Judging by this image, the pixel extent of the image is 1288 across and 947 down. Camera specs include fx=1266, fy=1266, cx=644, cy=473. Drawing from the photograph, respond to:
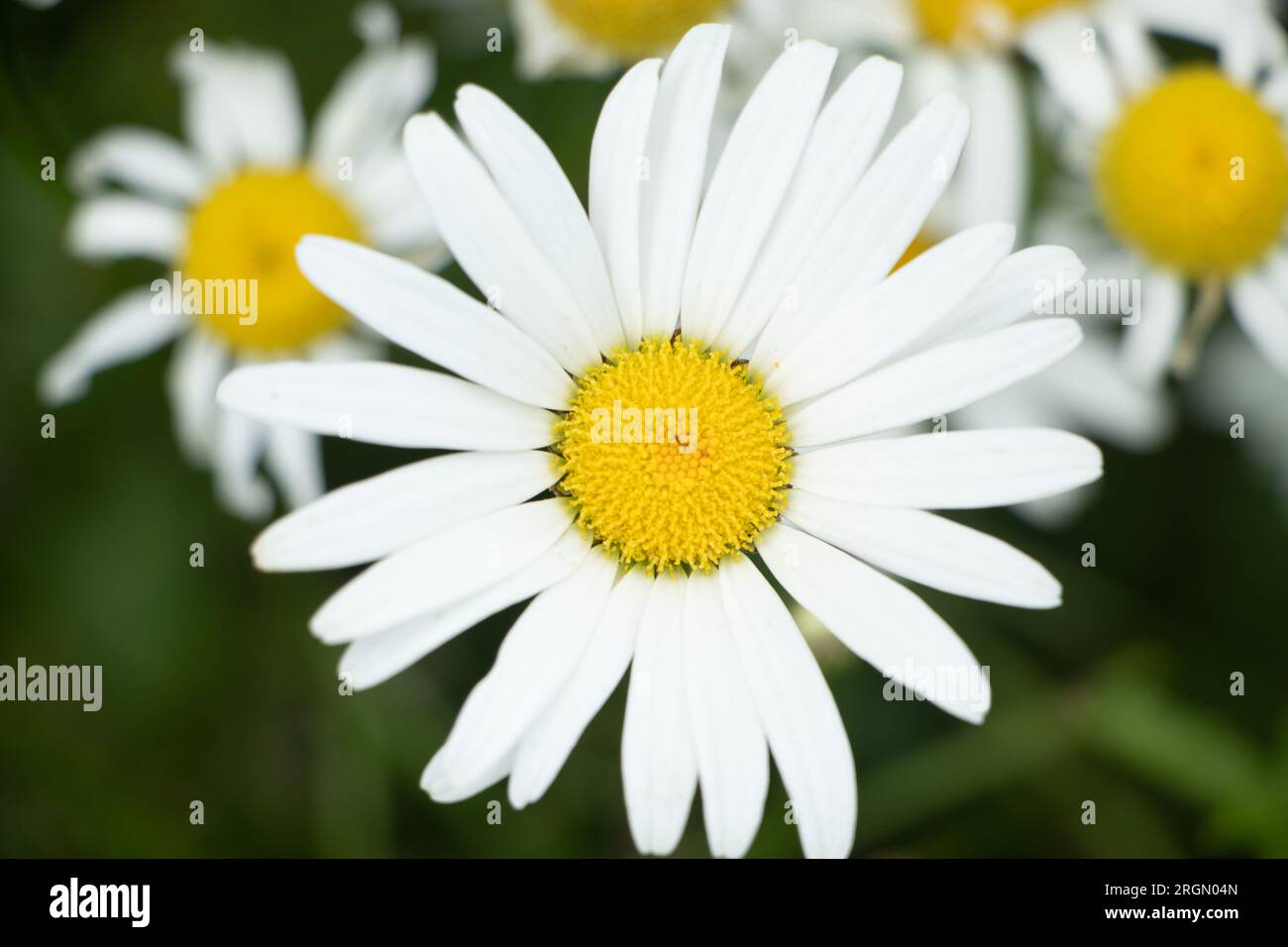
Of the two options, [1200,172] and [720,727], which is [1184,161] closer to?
[1200,172]

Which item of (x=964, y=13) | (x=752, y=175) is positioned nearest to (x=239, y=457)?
(x=752, y=175)

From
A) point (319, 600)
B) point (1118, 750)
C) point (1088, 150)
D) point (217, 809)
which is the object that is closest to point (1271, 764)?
point (1118, 750)

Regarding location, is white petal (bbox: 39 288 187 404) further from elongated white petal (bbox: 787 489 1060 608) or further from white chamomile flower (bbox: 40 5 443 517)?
elongated white petal (bbox: 787 489 1060 608)

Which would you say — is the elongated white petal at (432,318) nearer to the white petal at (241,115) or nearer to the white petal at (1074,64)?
the white petal at (241,115)

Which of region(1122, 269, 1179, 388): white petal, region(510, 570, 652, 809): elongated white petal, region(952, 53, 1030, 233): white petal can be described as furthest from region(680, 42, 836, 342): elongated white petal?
region(1122, 269, 1179, 388): white petal

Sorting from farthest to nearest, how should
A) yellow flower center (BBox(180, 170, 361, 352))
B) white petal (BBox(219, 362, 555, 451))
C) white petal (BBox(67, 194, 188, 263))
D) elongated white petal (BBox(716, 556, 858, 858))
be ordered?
white petal (BBox(67, 194, 188, 263)) < yellow flower center (BBox(180, 170, 361, 352)) < elongated white petal (BBox(716, 556, 858, 858)) < white petal (BBox(219, 362, 555, 451))

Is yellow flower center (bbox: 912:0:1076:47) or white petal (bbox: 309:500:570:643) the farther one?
yellow flower center (bbox: 912:0:1076:47)

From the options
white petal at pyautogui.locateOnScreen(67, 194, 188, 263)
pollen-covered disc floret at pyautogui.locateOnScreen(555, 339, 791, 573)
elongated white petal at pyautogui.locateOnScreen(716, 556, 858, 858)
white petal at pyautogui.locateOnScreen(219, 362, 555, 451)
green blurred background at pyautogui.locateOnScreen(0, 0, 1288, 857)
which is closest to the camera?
white petal at pyautogui.locateOnScreen(219, 362, 555, 451)
